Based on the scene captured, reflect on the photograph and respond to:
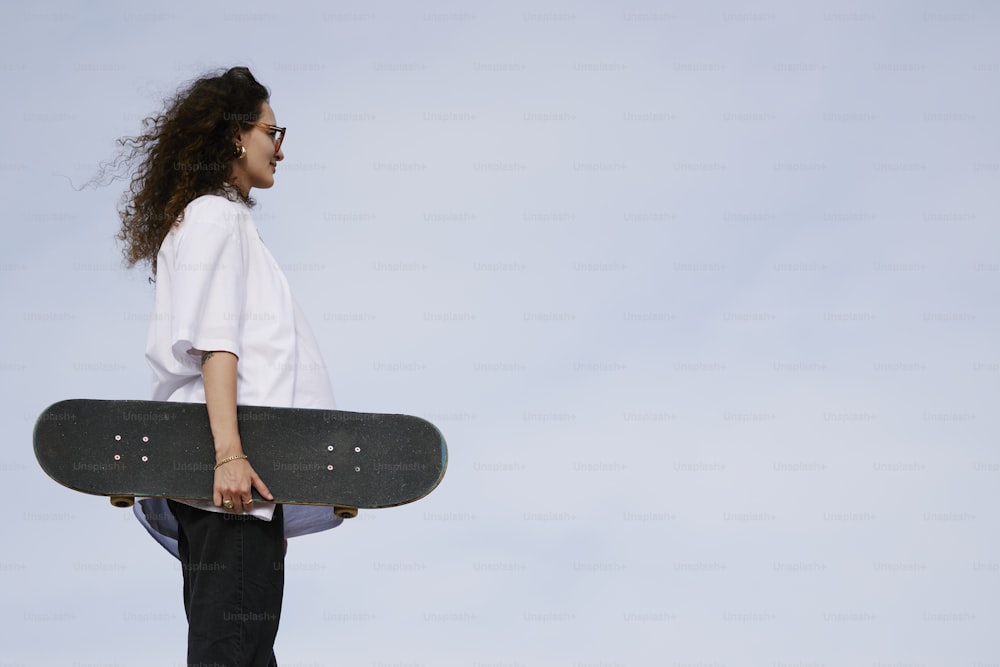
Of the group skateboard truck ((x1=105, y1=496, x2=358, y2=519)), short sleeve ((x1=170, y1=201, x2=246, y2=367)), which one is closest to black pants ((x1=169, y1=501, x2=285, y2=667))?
skateboard truck ((x1=105, y1=496, x2=358, y2=519))

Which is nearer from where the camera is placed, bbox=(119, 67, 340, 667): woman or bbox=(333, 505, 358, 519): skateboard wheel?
bbox=(119, 67, 340, 667): woman

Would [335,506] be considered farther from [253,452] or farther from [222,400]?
[222,400]

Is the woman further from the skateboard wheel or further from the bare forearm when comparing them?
the skateboard wheel

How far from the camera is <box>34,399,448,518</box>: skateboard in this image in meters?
2.57

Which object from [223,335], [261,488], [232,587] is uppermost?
[223,335]

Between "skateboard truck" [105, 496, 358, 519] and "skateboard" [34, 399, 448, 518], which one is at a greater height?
"skateboard" [34, 399, 448, 518]

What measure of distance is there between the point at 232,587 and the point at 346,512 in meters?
0.30

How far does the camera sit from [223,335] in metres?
2.56

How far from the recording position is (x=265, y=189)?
2938mm

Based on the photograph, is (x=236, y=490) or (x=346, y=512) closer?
(x=236, y=490)

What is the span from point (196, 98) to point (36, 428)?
886 millimetres

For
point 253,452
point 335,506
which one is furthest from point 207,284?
point 335,506

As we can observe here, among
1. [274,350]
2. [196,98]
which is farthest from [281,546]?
[196,98]

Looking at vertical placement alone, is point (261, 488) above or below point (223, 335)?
below
